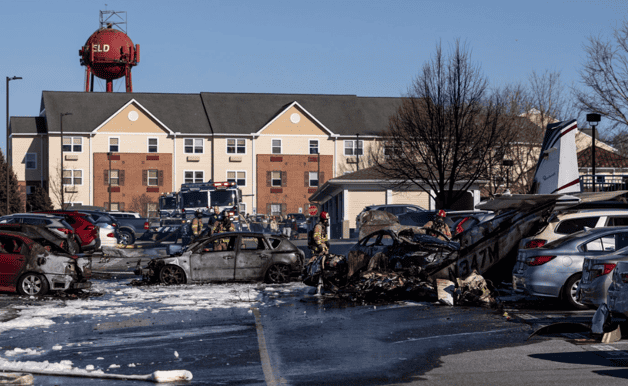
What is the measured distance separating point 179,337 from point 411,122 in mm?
22883

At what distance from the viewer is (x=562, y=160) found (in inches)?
783

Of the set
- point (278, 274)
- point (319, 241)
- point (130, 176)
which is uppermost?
point (130, 176)

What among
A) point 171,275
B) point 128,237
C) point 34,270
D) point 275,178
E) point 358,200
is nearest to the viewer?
point 34,270

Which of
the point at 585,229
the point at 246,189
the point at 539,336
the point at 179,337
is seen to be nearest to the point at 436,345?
the point at 539,336

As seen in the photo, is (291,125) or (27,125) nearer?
(291,125)

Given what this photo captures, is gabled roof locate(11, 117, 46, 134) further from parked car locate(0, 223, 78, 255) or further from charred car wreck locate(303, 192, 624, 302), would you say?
charred car wreck locate(303, 192, 624, 302)

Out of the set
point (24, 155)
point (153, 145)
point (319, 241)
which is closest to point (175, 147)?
point (153, 145)

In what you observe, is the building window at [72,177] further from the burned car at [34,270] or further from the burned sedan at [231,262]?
the burned car at [34,270]

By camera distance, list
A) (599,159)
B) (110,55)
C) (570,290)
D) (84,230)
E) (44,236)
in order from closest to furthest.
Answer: (570,290) < (44,236) < (84,230) < (599,159) < (110,55)

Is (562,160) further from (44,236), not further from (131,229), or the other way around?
(131,229)

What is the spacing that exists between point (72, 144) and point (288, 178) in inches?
713

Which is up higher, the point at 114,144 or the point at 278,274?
the point at 114,144

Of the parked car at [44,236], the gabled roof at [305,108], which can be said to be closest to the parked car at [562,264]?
the parked car at [44,236]

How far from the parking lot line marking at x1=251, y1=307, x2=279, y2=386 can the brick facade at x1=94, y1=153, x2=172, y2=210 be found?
51.8 m
